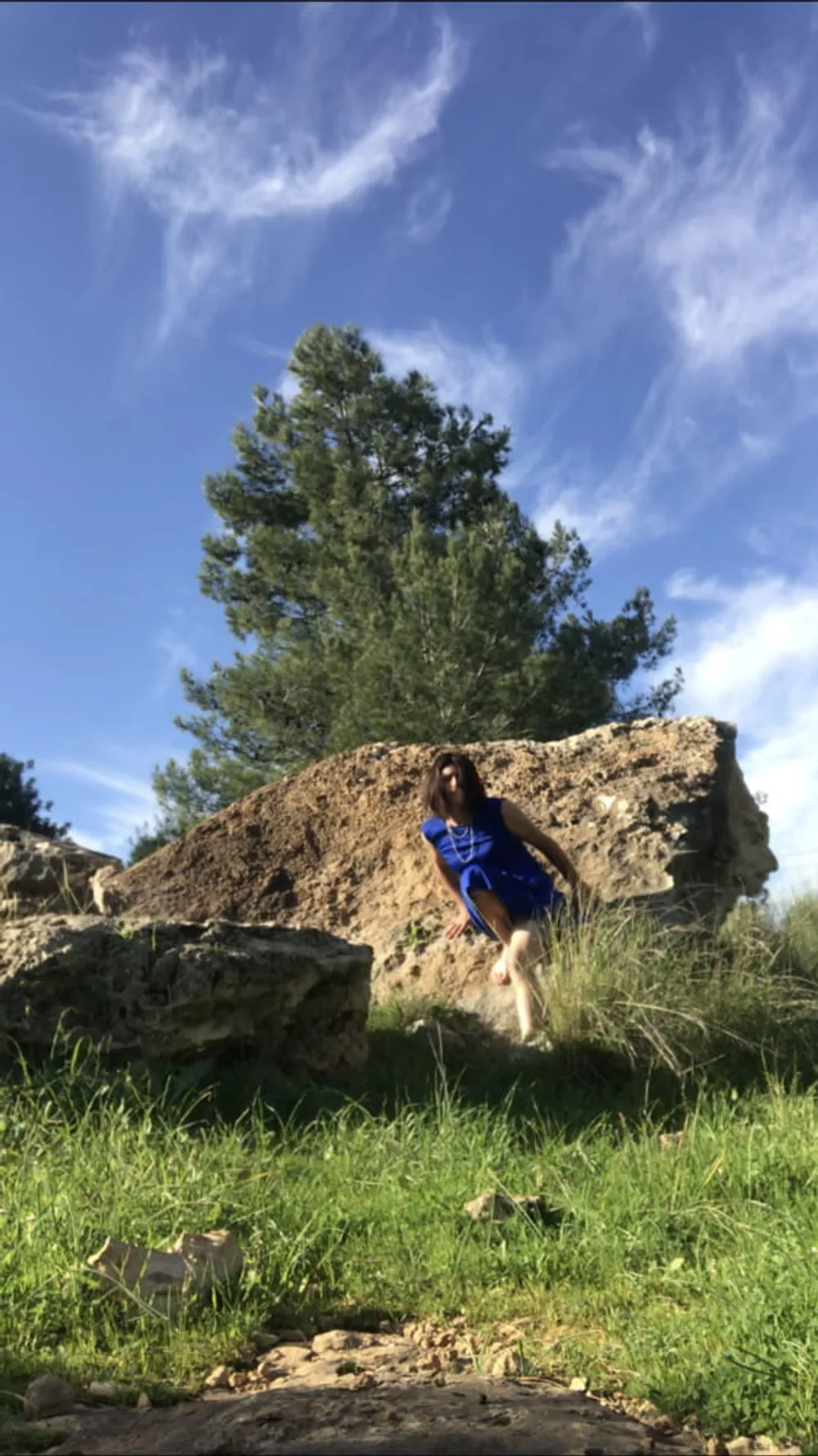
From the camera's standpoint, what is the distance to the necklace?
251 inches

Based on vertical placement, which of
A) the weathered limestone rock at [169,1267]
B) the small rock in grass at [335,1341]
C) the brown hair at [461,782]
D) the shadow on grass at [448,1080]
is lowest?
the small rock in grass at [335,1341]

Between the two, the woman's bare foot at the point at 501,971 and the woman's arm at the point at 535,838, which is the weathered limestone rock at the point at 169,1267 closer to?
the woman's bare foot at the point at 501,971

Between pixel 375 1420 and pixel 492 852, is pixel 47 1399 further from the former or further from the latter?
pixel 492 852

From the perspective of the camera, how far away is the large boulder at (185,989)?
4.57 meters

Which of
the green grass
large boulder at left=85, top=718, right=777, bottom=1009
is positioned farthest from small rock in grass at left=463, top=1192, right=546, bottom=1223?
large boulder at left=85, top=718, right=777, bottom=1009

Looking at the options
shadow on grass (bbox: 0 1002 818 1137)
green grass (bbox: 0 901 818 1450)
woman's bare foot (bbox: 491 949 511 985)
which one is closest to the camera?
green grass (bbox: 0 901 818 1450)

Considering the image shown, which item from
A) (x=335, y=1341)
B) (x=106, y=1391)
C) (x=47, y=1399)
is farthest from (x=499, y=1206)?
(x=47, y=1399)

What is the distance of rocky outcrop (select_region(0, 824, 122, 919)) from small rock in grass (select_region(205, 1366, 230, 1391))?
3.90m

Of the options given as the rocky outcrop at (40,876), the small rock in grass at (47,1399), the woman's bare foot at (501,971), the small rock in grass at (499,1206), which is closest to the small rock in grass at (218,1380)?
the small rock in grass at (47,1399)

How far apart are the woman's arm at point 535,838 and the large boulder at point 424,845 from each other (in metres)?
0.58

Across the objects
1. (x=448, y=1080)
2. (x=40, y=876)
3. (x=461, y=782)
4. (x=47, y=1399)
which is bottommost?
(x=47, y=1399)

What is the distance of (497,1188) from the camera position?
361 cm

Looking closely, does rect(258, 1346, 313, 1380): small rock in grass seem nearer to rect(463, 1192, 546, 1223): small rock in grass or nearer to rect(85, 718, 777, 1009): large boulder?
rect(463, 1192, 546, 1223): small rock in grass

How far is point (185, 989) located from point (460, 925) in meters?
2.27
